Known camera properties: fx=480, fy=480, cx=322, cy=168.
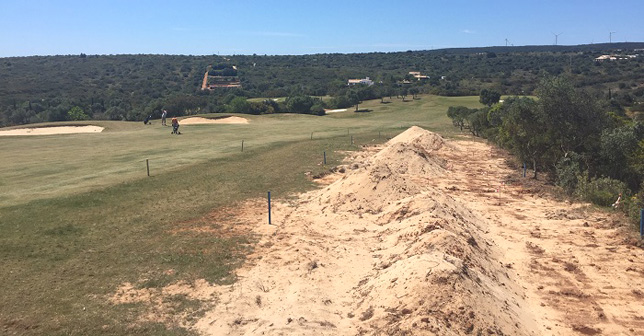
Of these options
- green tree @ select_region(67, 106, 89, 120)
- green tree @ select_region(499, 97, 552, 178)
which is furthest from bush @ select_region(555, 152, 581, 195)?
green tree @ select_region(67, 106, 89, 120)

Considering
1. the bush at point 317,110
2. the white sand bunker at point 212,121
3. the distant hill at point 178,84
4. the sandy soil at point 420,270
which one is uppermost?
the distant hill at point 178,84

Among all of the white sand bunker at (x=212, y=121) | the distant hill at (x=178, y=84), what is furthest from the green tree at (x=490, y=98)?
the white sand bunker at (x=212, y=121)

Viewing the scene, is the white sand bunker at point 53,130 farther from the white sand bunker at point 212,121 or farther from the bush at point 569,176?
the bush at point 569,176

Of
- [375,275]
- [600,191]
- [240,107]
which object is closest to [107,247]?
[375,275]

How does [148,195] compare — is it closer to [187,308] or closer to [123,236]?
[123,236]

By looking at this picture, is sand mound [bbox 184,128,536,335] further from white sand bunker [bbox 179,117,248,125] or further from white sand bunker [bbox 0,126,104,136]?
white sand bunker [bbox 179,117,248,125]

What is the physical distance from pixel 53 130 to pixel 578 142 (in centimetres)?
5479

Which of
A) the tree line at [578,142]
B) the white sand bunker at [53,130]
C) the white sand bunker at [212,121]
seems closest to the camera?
the tree line at [578,142]

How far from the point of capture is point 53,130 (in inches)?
2226

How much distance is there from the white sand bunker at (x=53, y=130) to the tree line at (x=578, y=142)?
156ft

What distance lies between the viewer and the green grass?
12.4 metres

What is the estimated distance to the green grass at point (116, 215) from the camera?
489 inches

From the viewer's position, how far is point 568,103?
26.8 m

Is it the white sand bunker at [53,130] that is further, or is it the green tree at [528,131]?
the white sand bunker at [53,130]
